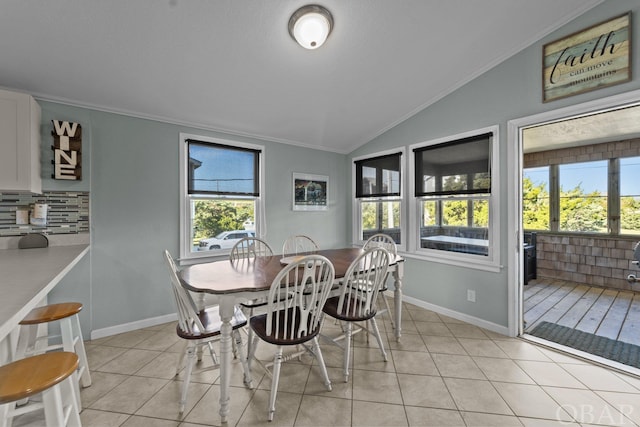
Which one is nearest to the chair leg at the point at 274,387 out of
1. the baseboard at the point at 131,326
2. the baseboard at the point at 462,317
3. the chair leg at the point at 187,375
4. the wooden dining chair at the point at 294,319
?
the wooden dining chair at the point at 294,319

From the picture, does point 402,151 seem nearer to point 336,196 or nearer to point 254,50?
point 336,196

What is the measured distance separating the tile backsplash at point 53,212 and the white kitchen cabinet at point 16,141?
369 millimetres

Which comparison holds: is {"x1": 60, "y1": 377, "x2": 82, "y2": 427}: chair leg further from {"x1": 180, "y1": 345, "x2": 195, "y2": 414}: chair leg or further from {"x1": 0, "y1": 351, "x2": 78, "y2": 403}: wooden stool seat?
{"x1": 180, "y1": 345, "x2": 195, "y2": 414}: chair leg

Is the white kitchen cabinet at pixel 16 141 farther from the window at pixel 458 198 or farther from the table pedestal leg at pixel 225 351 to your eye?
the window at pixel 458 198

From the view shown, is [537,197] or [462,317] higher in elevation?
[537,197]

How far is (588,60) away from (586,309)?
3.00m

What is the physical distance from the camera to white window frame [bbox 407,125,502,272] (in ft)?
9.31

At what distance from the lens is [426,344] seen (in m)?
2.58

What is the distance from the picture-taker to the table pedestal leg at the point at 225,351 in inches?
64.8

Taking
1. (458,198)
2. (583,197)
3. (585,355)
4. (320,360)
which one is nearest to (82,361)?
(320,360)

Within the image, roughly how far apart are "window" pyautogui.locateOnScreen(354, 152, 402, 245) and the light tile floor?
1.88 metres

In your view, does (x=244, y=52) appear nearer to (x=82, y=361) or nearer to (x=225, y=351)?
(x=225, y=351)

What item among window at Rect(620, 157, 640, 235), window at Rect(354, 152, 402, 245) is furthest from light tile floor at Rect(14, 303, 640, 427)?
window at Rect(620, 157, 640, 235)

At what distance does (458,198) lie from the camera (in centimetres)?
322
